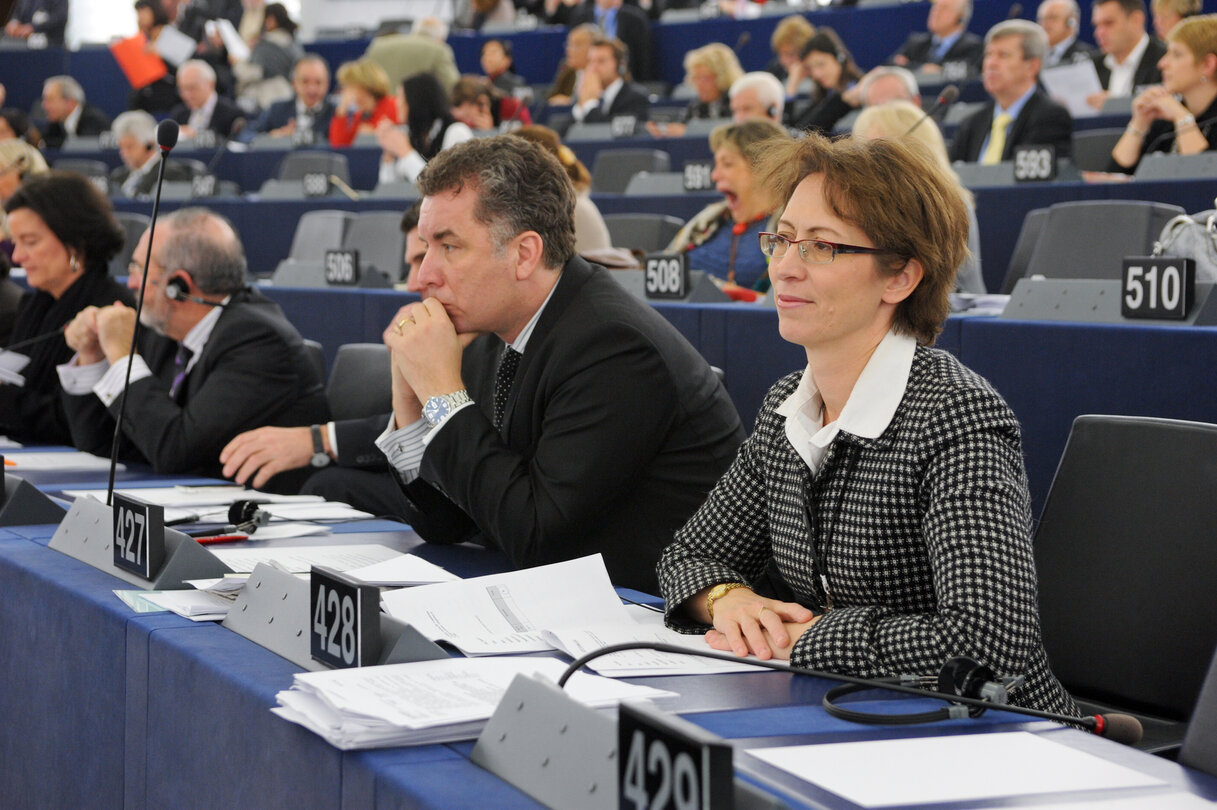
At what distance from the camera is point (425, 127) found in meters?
6.69

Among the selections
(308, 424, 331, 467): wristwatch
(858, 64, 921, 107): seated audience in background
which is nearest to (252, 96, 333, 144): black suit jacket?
(858, 64, 921, 107): seated audience in background

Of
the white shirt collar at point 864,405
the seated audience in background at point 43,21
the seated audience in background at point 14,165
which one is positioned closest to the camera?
the white shirt collar at point 864,405

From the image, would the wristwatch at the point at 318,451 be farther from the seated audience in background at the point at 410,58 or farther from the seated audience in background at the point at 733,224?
the seated audience in background at the point at 410,58

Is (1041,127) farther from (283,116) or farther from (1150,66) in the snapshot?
(283,116)

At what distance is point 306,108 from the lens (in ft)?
29.5

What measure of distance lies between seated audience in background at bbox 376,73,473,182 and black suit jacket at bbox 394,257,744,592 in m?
4.75

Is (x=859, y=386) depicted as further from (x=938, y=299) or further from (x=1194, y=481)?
(x=1194, y=481)

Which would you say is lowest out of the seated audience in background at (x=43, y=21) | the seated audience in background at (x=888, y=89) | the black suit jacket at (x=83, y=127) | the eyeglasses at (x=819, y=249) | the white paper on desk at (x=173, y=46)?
the eyeglasses at (x=819, y=249)

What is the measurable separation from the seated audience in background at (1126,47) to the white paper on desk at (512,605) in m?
5.34

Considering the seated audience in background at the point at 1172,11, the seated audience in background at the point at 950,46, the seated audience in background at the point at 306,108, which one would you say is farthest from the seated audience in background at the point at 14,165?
the seated audience in background at the point at 1172,11

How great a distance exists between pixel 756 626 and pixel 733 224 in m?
3.26

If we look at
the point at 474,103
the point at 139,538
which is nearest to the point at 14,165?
the point at 474,103

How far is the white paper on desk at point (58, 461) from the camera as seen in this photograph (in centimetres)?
257

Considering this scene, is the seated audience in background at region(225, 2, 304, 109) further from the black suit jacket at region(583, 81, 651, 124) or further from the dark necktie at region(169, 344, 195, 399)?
the dark necktie at region(169, 344, 195, 399)
